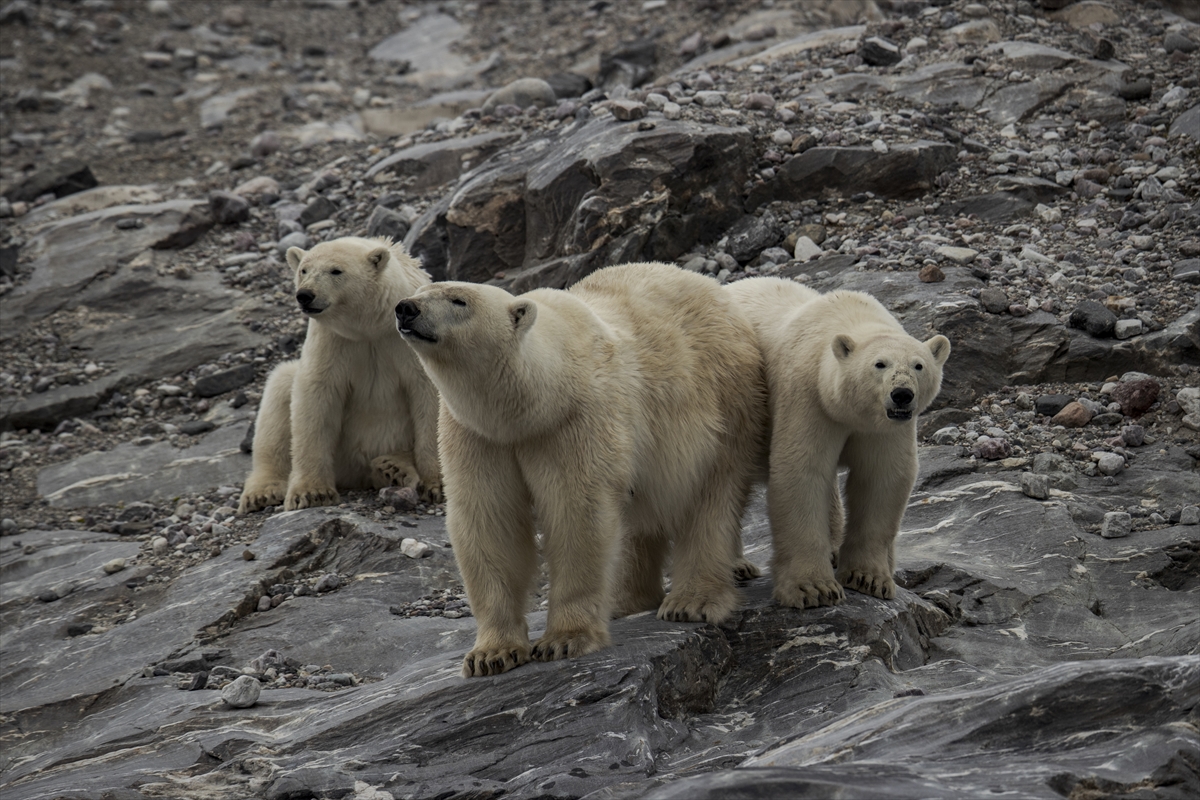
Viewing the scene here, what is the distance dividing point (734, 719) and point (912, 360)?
5.58 feet

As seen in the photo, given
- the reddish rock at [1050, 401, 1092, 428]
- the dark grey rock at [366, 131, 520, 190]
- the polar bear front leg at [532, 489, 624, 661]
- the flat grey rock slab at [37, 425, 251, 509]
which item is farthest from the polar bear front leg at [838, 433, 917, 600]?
the dark grey rock at [366, 131, 520, 190]

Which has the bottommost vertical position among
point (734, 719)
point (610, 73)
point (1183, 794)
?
point (734, 719)

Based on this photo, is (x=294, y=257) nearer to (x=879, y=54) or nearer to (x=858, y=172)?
(x=858, y=172)

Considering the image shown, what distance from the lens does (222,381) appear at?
36.5 feet

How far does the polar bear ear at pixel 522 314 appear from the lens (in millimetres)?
4816

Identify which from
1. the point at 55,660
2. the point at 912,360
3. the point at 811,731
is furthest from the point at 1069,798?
the point at 55,660

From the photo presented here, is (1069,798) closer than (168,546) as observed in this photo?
Yes

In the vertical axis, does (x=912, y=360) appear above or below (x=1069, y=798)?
above

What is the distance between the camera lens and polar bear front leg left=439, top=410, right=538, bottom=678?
16.5 feet

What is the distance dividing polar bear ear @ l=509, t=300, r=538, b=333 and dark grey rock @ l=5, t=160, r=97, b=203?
1250 cm

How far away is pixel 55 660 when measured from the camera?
7156mm

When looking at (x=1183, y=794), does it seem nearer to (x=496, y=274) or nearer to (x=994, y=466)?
(x=994, y=466)

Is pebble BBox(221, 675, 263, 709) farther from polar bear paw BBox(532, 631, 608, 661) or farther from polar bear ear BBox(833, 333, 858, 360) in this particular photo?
polar bear ear BBox(833, 333, 858, 360)

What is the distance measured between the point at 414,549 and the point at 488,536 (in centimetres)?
258
